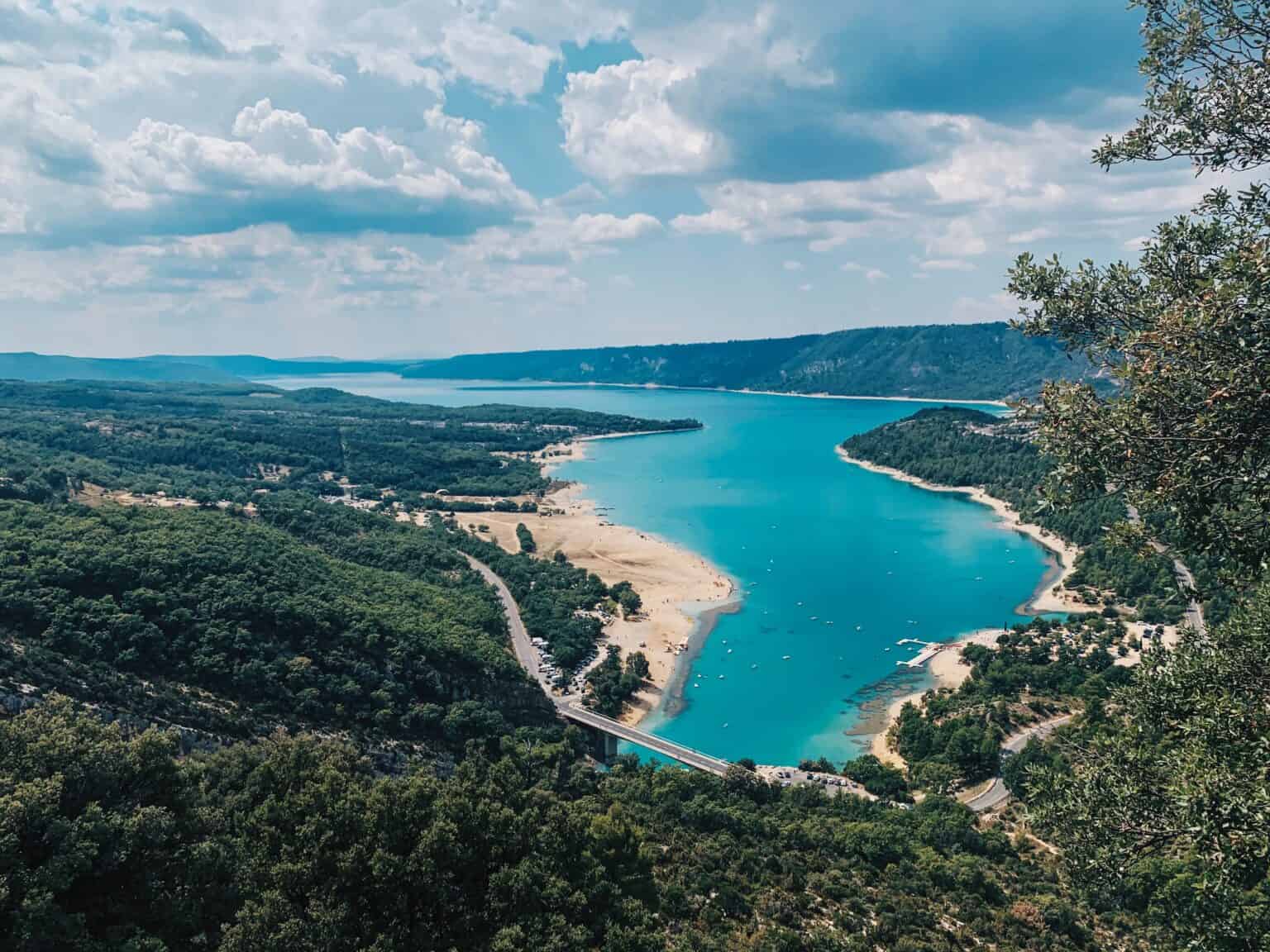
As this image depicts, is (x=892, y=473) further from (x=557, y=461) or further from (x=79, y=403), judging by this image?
(x=79, y=403)

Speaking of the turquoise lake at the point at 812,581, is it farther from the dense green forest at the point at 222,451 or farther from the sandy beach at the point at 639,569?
the dense green forest at the point at 222,451

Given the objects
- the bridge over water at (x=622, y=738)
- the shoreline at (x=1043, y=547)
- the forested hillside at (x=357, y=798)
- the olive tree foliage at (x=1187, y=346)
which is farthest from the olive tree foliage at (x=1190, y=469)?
the shoreline at (x=1043, y=547)

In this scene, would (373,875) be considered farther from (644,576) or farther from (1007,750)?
(644,576)

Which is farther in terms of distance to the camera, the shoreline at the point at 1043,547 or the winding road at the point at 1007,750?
the shoreline at the point at 1043,547

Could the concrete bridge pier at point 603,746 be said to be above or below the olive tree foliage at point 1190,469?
below

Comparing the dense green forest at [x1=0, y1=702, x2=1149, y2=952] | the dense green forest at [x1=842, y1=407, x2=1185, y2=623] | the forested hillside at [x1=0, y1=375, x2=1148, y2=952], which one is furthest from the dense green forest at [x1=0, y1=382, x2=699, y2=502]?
the dense green forest at [x1=842, y1=407, x2=1185, y2=623]

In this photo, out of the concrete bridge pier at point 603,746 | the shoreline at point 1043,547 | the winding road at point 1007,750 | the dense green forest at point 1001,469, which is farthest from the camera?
the shoreline at point 1043,547

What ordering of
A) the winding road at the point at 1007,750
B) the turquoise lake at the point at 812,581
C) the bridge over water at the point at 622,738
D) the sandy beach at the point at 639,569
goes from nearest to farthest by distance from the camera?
the winding road at the point at 1007,750, the bridge over water at the point at 622,738, the turquoise lake at the point at 812,581, the sandy beach at the point at 639,569
